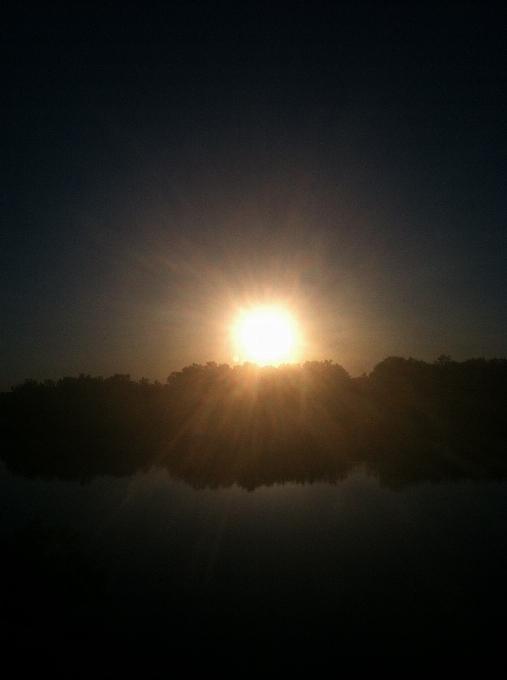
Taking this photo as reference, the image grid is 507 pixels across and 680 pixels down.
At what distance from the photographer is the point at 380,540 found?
645 inches

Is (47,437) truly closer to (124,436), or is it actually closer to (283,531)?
(124,436)

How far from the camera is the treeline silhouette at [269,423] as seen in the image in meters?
32.5

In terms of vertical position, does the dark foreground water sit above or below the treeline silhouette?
below

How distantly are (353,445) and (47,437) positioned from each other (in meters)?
43.3

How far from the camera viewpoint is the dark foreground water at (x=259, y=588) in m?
9.27

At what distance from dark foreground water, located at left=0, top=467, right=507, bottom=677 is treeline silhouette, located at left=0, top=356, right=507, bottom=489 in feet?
27.1

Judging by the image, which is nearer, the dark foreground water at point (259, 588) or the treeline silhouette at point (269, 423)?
the dark foreground water at point (259, 588)

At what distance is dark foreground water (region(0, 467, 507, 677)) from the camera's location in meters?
9.27

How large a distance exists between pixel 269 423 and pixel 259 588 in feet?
119

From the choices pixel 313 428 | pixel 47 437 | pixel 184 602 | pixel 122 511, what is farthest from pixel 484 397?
pixel 47 437

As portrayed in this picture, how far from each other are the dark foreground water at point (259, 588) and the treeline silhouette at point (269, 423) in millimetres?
8263

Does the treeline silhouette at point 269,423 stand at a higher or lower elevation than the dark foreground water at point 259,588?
higher

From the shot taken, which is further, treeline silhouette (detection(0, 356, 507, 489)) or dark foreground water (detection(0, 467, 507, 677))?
treeline silhouette (detection(0, 356, 507, 489))

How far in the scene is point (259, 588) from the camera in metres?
12.8
